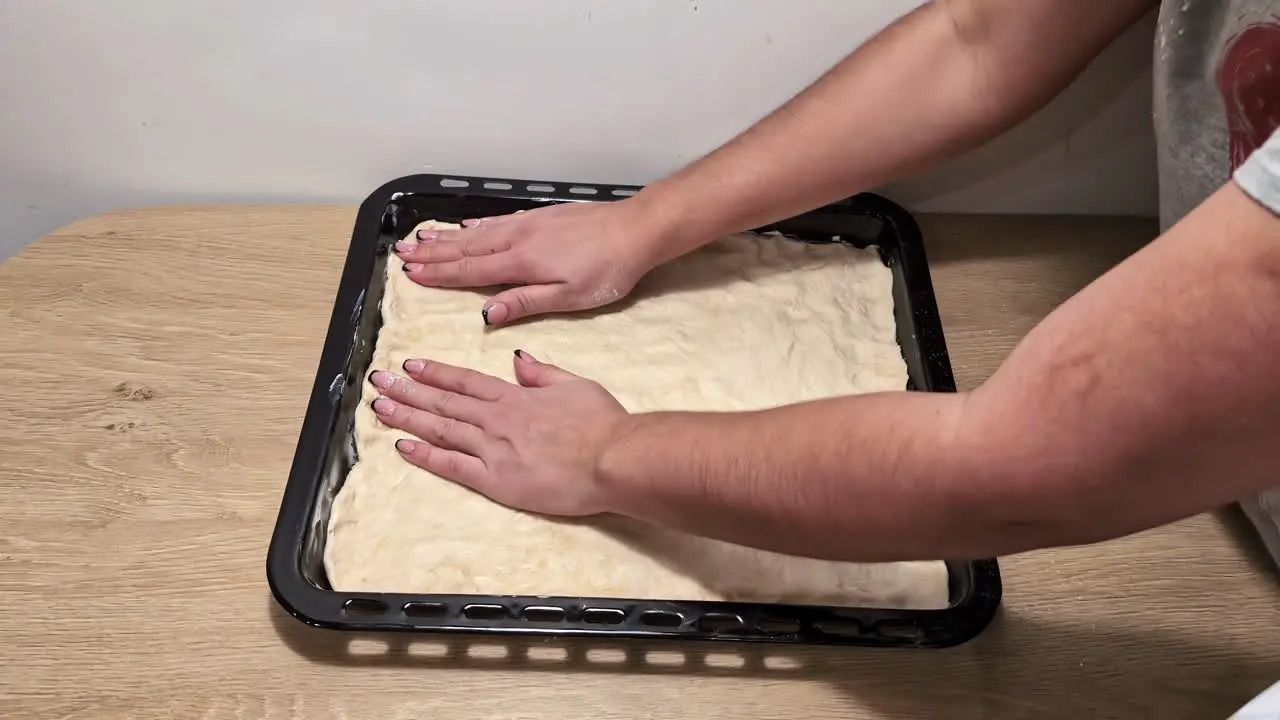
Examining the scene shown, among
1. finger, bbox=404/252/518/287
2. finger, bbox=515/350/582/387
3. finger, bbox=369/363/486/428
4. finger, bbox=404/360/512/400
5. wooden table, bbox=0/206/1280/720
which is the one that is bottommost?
wooden table, bbox=0/206/1280/720

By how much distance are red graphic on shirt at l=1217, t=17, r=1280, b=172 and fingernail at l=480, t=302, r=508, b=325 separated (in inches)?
21.1

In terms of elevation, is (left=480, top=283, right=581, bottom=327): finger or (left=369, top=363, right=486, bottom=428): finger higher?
(left=480, top=283, right=581, bottom=327): finger

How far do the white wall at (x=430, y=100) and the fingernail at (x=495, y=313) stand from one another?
0.18 meters

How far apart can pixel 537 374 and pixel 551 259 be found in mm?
117

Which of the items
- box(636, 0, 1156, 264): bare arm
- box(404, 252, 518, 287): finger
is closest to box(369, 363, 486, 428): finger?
box(404, 252, 518, 287): finger

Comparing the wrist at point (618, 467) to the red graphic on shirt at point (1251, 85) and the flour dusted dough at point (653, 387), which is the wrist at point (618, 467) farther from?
the red graphic on shirt at point (1251, 85)

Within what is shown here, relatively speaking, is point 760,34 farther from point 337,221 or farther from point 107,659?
point 107,659

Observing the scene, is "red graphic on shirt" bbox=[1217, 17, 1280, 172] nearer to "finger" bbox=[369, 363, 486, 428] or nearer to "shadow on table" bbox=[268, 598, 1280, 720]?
"shadow on table" bbox=[268, 598, 1280, 720]

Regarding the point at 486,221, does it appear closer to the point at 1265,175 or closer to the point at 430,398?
the point at 430,398

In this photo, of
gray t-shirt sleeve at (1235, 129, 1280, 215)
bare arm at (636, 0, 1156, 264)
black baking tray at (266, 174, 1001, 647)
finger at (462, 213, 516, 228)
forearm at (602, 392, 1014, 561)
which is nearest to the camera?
gray t-shirt sleeve at (1235, 129, 1280, 215)

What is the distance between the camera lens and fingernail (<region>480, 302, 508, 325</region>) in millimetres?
772

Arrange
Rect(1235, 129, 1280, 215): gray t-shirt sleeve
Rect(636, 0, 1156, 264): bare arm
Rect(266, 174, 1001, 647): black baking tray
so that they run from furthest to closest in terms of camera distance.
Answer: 1. Rect(636, 0, 1156, 264): bare arm
2. Rect(266, 174, 1001, 647): black baking tray
3. Rect(1235, 129, 1280, 215): gray t-shirt sleeve

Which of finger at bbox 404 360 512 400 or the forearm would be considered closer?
the forearm

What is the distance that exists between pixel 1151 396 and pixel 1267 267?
0.21 ft
